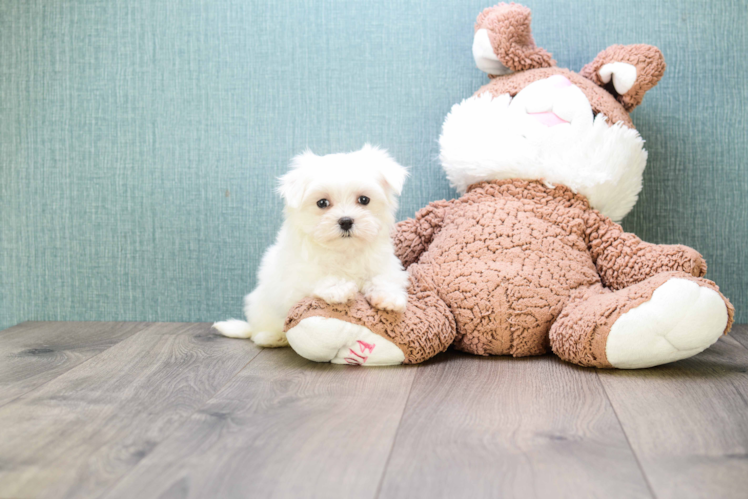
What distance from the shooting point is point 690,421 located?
98cm

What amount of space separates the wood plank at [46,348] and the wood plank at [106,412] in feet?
0.14

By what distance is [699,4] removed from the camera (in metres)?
1.71

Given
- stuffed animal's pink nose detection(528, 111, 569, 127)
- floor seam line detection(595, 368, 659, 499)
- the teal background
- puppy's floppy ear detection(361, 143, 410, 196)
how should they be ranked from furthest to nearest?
the teal background, stuffed animal's pink nose detection(528, 111, 569, 127), puppy's floppy ear detection(361, 143, 410, 196), floor seam line detection(595, 368, 659, 499)

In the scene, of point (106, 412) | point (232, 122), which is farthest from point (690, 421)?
point (232, 122)

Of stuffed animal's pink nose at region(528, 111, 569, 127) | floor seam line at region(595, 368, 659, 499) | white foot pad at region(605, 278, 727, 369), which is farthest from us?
stuffed animal's pink nose at region(528, 111, 569, 127)

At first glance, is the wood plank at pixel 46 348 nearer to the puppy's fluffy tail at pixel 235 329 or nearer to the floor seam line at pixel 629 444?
the puppy's fluffy tail at pixel 235 329

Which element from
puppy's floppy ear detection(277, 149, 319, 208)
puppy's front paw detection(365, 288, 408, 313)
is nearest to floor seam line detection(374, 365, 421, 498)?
puppy's front paw detection(365, 288, 408, 313)

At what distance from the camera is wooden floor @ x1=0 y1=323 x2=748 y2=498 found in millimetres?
784

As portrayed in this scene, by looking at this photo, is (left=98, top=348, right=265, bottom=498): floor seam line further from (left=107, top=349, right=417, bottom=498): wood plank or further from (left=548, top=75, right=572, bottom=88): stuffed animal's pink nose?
(left=548, top=75, right=572, bottom=88): stuffed animal's pink nose

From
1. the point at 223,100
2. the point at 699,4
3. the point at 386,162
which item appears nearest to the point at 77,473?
the point at 386,162

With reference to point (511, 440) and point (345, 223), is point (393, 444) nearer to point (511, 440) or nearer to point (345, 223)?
point (511, 440)

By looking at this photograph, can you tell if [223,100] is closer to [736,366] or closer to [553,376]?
[553,376]

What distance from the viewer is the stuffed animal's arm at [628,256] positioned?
1367 millimetres

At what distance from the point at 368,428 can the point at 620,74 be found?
1134mm
